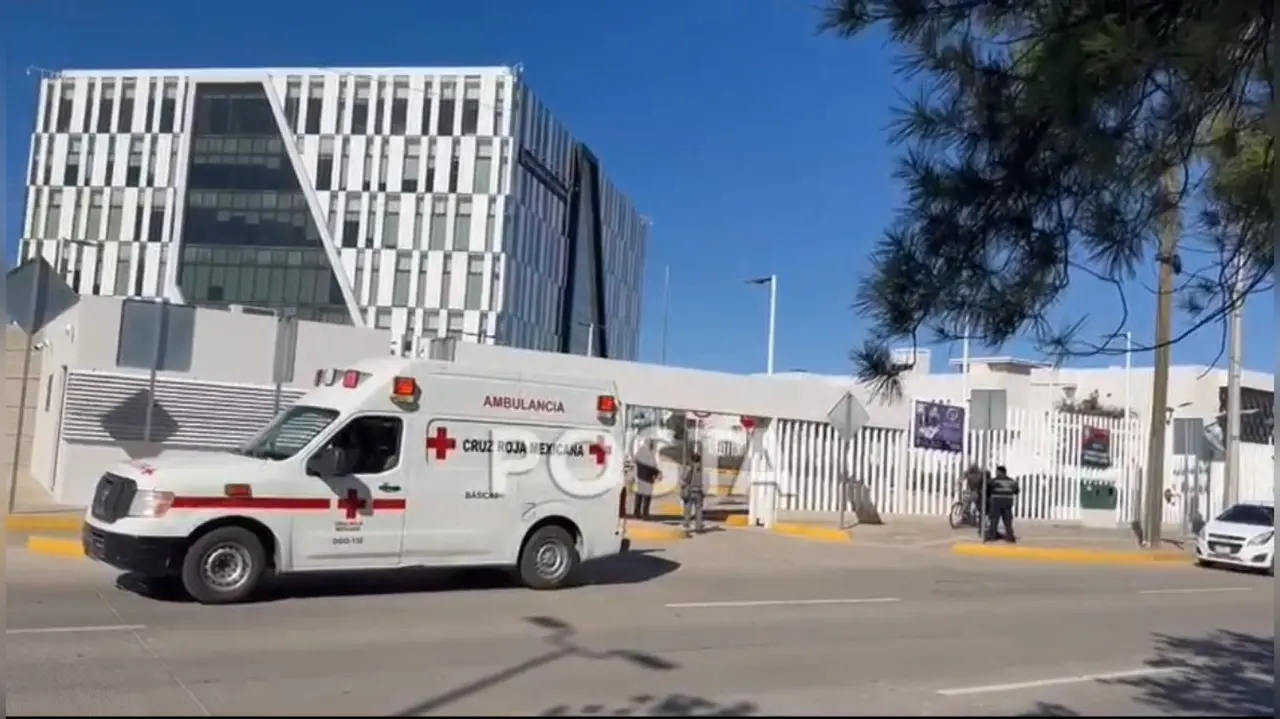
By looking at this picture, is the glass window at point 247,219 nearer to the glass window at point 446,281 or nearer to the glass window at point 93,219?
the glass window at point 93,219

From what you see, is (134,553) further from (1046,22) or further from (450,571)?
(1046,22)

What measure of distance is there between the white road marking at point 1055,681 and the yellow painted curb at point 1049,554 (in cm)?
1222

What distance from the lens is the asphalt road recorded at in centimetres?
710

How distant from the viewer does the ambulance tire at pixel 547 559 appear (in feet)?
43.6

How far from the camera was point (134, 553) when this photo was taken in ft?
35.1

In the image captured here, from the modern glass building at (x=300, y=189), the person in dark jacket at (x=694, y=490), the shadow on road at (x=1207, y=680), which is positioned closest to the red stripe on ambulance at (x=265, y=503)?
the shadow on road at (x=1207, y=680)

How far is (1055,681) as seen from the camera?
8.93 metres

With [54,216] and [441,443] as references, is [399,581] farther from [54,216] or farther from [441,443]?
[54,216]

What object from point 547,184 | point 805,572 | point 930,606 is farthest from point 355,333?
point 547,184

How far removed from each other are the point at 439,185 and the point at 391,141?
416 centimetres

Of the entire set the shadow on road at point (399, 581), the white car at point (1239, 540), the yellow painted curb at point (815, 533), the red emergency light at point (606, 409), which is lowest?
the shadow on road at point (399, 581)

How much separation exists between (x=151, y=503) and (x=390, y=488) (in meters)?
2.34

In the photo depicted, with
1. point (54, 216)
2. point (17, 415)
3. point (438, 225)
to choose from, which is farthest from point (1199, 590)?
point (54, 216)

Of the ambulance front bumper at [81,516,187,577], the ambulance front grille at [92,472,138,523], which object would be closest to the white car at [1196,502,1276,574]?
the ambulance front bumper at [81,516,187,577]
